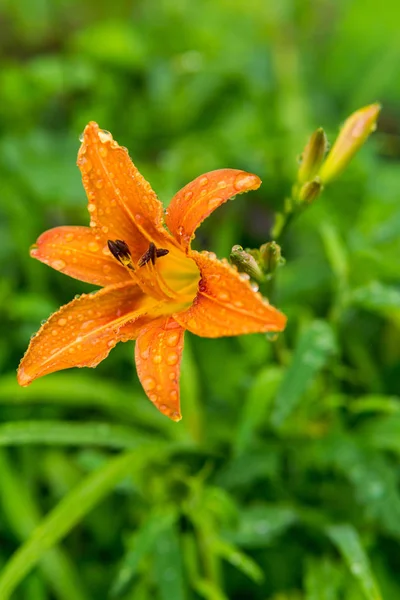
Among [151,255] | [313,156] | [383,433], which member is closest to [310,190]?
[313,156]

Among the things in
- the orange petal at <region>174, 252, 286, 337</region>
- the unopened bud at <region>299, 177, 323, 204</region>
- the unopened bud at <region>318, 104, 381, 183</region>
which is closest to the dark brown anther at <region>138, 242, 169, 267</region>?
the orange petal at <region>174, 252, 286, 337</region>

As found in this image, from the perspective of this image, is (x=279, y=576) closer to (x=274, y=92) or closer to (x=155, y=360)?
(x=155, y=360)

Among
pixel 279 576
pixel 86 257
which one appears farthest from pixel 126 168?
pixel 279 576

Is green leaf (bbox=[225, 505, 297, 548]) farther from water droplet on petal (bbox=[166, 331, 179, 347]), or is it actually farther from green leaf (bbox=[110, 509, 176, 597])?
water droplet on petal (bbox=[166, 331, 179, 347])

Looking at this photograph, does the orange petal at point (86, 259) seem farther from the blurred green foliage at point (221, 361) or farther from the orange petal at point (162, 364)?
the blurred green foliage at point (221, 361)

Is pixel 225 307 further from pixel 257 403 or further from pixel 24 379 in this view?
pixel 257 403

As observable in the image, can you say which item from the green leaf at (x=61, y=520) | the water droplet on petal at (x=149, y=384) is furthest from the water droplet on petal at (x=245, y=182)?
the green leaf at (x=61, y=520)
